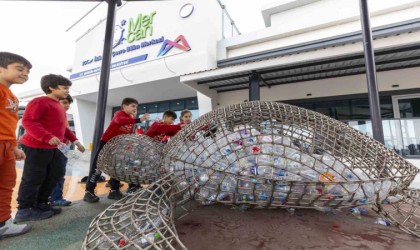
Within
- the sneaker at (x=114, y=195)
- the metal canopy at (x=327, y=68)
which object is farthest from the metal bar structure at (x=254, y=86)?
the sneaker at (x=114, y=195)

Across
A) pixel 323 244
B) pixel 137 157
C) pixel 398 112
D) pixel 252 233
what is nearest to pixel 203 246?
pixel 252 233

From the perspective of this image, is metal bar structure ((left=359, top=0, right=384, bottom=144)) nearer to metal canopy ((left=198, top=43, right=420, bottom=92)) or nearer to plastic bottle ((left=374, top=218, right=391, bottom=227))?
metal canopy ((left=198, top=43, right=420, bottom=92))

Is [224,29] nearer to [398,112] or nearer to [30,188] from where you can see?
[398,112]

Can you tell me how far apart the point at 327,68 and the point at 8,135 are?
654cm

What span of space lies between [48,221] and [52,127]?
2.78 ft

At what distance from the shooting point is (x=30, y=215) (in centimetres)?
187

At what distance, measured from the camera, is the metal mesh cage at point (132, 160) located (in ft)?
6.56

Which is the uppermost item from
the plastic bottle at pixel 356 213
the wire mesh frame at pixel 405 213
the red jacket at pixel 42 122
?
the red jacket at pixel 42 122

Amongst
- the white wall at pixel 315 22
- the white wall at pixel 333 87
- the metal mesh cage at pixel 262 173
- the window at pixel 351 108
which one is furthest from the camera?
the white wall at pixel 315 22

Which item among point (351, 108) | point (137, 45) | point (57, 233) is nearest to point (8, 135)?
point (57, 233)

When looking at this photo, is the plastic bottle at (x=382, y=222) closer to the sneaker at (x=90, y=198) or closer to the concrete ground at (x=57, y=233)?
the concrete ground at (x=57, y=233)

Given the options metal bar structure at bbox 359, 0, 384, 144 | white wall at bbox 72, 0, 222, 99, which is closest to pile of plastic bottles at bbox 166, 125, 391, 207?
metal bar structure at bbox 359, 0, 384, 144

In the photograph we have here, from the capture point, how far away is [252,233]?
141 cm

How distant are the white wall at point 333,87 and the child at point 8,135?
6.82 metres
